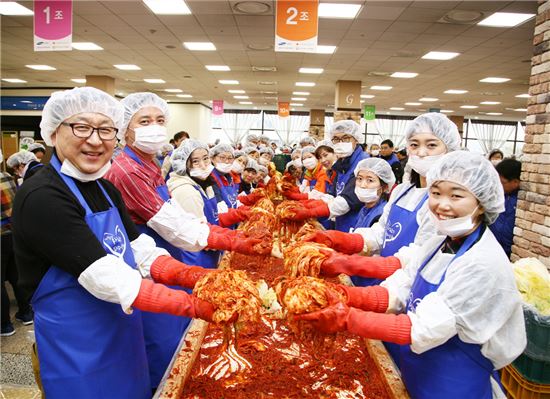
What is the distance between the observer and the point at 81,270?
1.62 metres

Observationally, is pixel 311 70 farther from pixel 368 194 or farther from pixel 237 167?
pixel 368 194

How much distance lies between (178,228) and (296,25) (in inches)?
182

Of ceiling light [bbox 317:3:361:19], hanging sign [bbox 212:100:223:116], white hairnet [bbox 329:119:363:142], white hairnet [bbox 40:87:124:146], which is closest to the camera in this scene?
white hairnet [bbox 40:87:124:146]

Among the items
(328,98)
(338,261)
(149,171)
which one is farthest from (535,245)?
(328,98)

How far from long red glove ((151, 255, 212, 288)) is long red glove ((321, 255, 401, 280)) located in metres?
0.74

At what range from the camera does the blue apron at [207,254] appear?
3213 millimetres

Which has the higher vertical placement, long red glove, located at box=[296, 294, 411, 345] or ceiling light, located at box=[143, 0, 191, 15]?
ceiling light, located at box=[143, 0, 191, 15]

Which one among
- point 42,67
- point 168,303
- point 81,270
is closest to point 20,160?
point 81,270

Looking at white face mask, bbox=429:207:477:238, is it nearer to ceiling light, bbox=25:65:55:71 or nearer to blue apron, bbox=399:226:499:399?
blue apron, bbox=399:226:499:399

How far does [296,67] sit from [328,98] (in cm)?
827

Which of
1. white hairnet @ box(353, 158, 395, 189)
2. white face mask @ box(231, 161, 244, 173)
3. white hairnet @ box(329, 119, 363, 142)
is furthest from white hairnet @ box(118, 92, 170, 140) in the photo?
white face mask @ box(231, 161, 244, 173)

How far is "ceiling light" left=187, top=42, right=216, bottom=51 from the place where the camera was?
33.0 ft

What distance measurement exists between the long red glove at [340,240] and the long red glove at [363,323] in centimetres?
115

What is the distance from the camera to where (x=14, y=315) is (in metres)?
5.11
